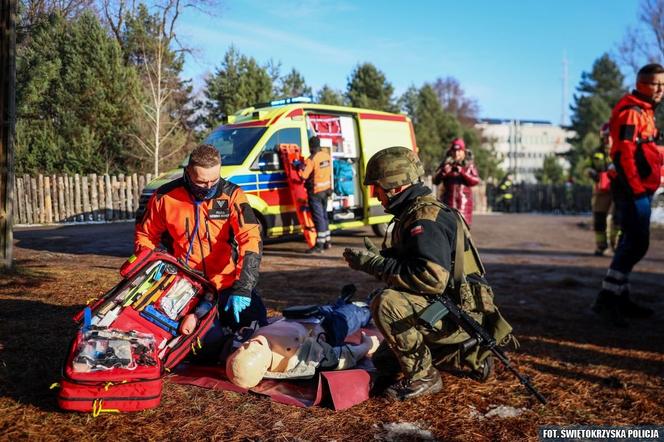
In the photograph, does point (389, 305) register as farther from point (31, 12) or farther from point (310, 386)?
point (31, 12)

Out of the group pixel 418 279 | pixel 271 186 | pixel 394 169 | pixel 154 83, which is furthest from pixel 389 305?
pixel 154 83

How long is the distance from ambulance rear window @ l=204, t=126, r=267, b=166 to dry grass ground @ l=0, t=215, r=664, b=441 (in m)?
2.40

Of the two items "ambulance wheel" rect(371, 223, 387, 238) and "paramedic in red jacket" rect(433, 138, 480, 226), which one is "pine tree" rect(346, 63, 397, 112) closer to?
"ambulance wheel" rect(371, 223, 387, 238)

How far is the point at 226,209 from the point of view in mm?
3812

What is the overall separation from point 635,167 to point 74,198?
1550cm

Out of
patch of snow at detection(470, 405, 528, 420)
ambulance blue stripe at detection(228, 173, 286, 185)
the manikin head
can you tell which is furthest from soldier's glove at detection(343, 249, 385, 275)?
ambulance blue stripe at detection(228, 173, 286, 185)

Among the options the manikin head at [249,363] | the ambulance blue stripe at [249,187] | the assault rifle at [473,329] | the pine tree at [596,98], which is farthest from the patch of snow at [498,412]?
the pine tree at [596,98]

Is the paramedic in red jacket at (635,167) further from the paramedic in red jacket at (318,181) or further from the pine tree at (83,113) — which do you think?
the pine tree at (83,113)

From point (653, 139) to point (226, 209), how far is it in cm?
418

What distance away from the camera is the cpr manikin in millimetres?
3117

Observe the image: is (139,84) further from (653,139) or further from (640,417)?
(640,417)

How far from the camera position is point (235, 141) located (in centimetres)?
923

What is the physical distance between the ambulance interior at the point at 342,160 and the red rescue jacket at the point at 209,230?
6.37m

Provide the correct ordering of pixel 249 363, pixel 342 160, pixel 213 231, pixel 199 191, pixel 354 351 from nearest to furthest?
pixel 249 363 < pixel 354 351 < pixel 199 191 < pixel 213 231 < pixel 342 160
